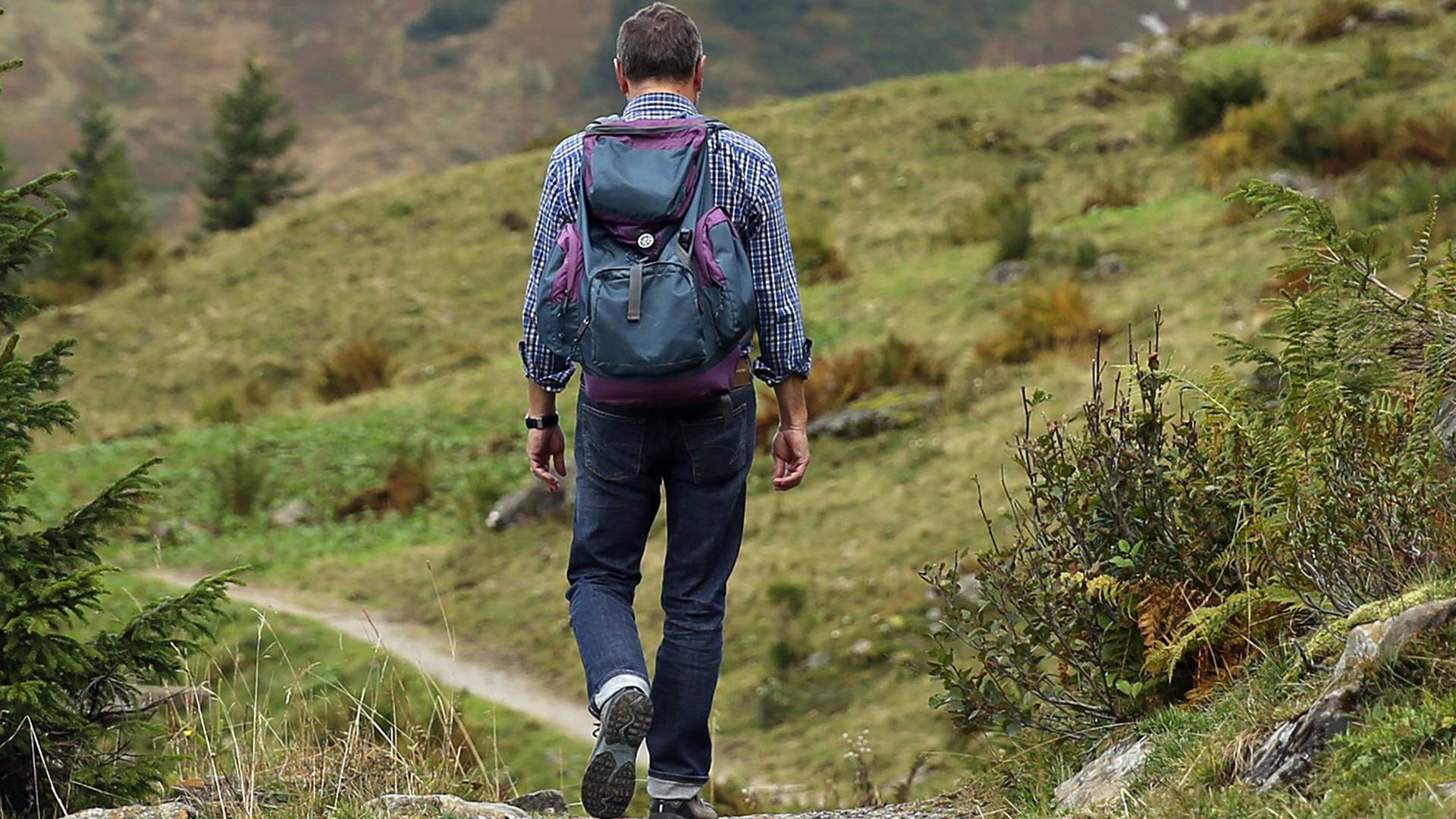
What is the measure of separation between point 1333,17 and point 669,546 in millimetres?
20377

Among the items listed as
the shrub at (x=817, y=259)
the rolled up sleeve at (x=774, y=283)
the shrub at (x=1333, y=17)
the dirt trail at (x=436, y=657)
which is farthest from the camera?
the shrub at (x=1333, y=17)

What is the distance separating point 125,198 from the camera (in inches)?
1218

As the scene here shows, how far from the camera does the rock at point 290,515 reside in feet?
41.7

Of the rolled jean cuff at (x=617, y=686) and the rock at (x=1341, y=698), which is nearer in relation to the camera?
the rock at (x=1341, y=698)

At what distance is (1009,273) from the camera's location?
1409 cm

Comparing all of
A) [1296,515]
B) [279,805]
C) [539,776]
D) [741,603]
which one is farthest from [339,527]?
[1296,515]

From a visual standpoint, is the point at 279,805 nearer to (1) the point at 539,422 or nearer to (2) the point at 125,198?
(1) the point at 539,422

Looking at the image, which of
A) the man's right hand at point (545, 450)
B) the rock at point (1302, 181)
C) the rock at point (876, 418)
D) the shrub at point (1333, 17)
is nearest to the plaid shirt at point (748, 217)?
the man's right hand at point (545, 450)

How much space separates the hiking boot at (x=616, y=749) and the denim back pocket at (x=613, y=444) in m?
0.50

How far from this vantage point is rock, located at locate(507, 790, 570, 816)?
14.4 feet

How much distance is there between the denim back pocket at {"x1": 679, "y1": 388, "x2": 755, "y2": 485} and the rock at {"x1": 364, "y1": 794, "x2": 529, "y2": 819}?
3.23ft

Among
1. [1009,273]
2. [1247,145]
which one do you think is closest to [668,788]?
[1009,273]

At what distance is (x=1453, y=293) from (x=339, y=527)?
1003 centimetres

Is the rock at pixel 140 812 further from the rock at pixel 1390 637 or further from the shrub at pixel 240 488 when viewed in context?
the shrub at pixel 240 488
